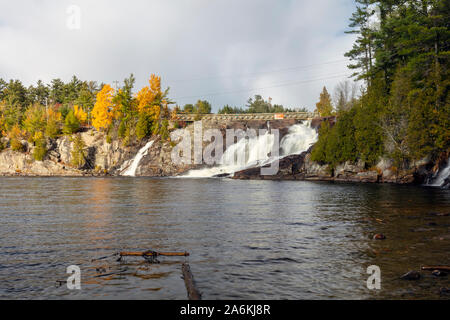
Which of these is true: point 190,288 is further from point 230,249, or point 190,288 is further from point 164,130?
point 164,130

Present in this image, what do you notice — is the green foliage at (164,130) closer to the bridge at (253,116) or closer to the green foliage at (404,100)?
the bridge at (253,116)

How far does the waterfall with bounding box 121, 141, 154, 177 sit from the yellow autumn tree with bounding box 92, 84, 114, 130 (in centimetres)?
1743

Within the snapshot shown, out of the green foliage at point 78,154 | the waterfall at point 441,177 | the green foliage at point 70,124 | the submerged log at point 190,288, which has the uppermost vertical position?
the green foliage at point 70,124

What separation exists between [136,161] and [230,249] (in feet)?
229

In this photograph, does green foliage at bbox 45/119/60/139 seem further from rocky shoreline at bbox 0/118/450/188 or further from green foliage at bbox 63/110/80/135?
green foliage at bbox 63/110/80/135

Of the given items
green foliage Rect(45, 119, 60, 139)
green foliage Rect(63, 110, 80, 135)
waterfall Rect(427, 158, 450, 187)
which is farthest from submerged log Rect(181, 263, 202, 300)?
green foliage Rect(45, 119, 60, 139)

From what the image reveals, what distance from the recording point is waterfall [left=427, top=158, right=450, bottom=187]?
37713 mm

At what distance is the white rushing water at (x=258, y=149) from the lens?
6412cm

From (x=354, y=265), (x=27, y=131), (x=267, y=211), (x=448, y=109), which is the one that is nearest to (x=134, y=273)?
(x=354, y=265)

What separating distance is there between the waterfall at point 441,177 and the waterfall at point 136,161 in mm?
54480

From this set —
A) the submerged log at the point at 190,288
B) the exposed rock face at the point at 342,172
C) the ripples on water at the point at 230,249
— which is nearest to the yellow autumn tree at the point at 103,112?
the exposed rock face at the point at 342,172

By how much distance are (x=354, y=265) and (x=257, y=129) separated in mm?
64721
